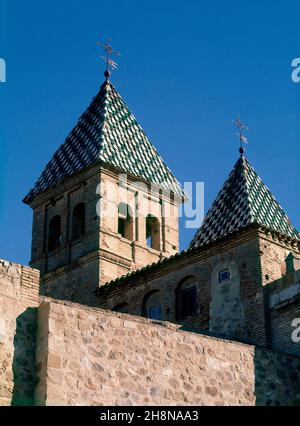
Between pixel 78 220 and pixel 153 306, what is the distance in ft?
20.5

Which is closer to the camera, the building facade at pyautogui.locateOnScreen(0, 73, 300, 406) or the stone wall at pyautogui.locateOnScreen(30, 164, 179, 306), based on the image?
the building facade at pyautogui.locateOnScreen(0, 73, 300, 406)

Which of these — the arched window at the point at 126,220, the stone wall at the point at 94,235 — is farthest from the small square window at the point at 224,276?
the arched window at the point at 126,220

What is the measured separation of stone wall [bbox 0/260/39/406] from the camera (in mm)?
15273

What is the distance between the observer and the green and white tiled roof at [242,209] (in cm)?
2670

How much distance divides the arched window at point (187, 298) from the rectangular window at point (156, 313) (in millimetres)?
738

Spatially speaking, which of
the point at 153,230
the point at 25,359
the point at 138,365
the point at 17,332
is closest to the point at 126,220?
the point at 153,230

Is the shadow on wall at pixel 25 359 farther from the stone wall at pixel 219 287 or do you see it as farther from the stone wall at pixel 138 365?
the stone wall at pixel 219 287

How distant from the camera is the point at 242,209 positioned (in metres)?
26.9

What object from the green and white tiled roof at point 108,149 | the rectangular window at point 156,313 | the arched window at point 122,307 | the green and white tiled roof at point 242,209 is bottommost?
the rectangular window at point 156,313

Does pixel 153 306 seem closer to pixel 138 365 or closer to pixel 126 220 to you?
pixel 126 220

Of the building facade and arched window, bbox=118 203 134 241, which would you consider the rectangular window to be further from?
arched window, bbox=118 203 134 241

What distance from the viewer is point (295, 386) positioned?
19391 mm

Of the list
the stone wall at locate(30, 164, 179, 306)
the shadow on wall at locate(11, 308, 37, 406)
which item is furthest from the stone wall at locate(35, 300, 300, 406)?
the stone wall at locate(30, 164, 179, 306)
